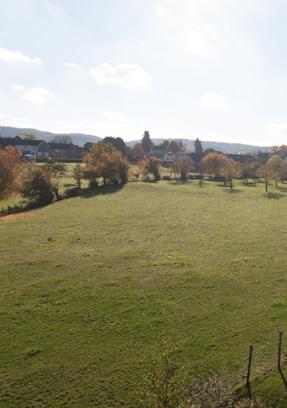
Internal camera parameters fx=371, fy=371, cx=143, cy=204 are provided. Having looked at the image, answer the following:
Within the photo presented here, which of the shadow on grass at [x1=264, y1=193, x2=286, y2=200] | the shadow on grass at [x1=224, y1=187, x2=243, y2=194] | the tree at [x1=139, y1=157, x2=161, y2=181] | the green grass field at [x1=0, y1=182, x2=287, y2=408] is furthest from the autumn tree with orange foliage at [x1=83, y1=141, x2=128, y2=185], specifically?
the shadow on grass at [x1=264, y1=193, x2=286, y2=200]

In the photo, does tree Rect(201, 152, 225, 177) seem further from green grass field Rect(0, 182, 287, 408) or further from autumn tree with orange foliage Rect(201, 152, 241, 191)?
green grass field Rect(0, 182, 287, 408)

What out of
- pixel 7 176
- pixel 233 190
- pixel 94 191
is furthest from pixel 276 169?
pixel 7 176

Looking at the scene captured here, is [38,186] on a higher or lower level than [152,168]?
lower

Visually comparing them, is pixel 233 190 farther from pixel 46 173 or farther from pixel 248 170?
pixel 46 173

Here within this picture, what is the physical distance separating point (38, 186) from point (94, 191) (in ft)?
54.8

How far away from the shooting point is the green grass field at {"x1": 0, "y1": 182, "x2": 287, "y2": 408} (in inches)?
942

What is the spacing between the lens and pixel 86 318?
101ft

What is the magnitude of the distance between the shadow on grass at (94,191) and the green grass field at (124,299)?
19.0m

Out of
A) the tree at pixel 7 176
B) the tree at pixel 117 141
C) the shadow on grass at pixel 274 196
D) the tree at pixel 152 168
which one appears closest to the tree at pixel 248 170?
the shadow on grass at pixel 274 196

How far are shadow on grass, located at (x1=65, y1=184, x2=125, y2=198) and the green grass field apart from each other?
62.5 feet

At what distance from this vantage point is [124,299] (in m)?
34.0

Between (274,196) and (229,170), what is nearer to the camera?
(274,196)

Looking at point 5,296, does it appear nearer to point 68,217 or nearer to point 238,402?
point 238,402

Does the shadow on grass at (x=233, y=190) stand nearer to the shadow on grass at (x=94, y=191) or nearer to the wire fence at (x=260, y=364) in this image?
the shadow on grass at (x=94, y=191)
